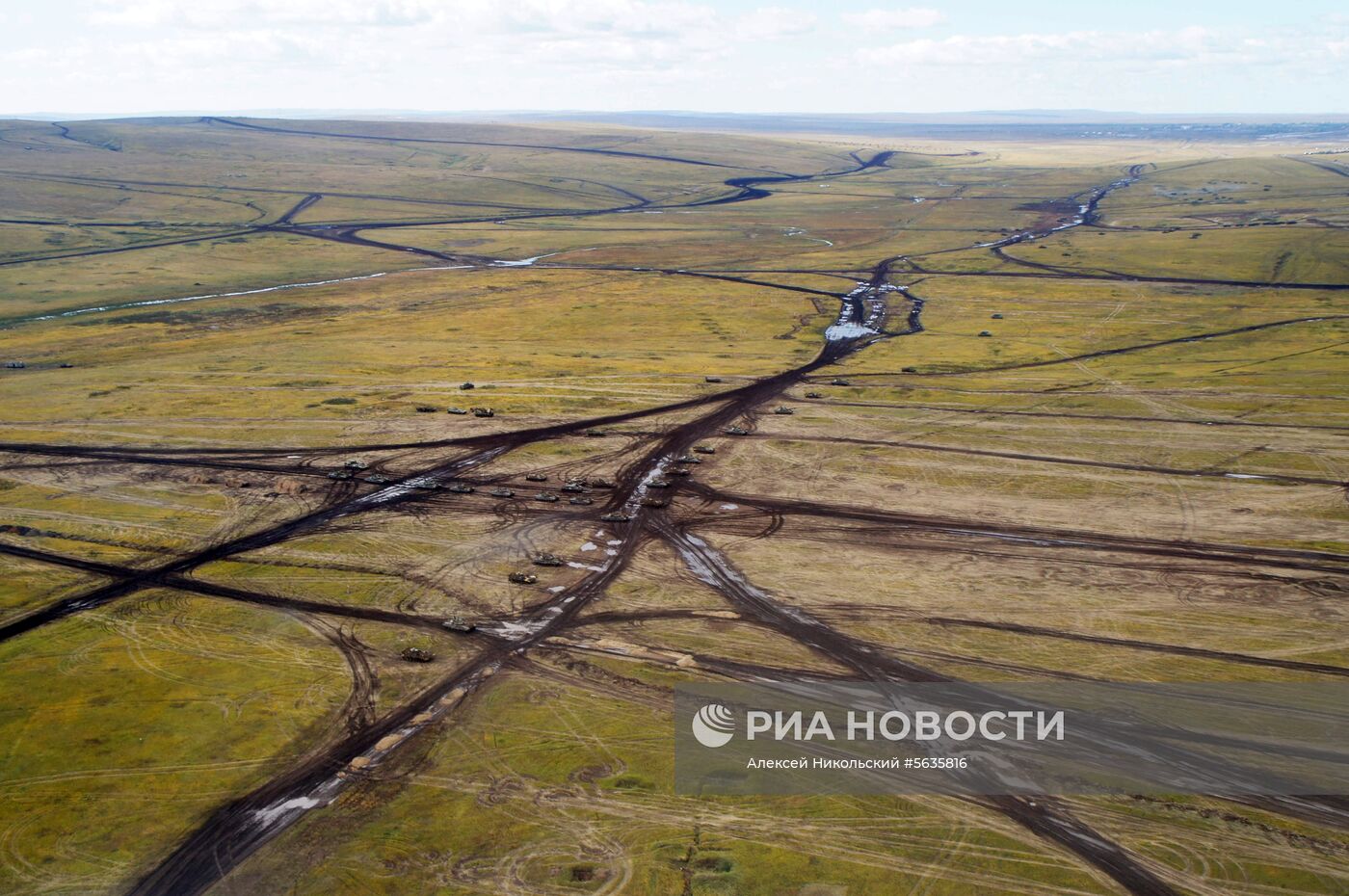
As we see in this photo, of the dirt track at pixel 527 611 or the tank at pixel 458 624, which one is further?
the tank at pixel 458 624

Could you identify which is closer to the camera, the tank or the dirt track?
the dirt track

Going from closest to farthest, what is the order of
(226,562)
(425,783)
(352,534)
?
(425,783) → (226,562) → (352,534)

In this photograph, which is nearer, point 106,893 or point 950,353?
point 106,893

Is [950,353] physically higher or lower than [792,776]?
higher

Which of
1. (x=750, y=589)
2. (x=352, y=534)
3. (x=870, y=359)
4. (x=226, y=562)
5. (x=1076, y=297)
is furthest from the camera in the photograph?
(x=1076, y=297)

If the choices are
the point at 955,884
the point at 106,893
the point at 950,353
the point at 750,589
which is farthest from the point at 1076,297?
the point at 106,893

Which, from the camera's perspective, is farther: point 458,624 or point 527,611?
point 527,611

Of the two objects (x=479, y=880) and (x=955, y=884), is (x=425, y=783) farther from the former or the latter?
(x=955, y=884)
